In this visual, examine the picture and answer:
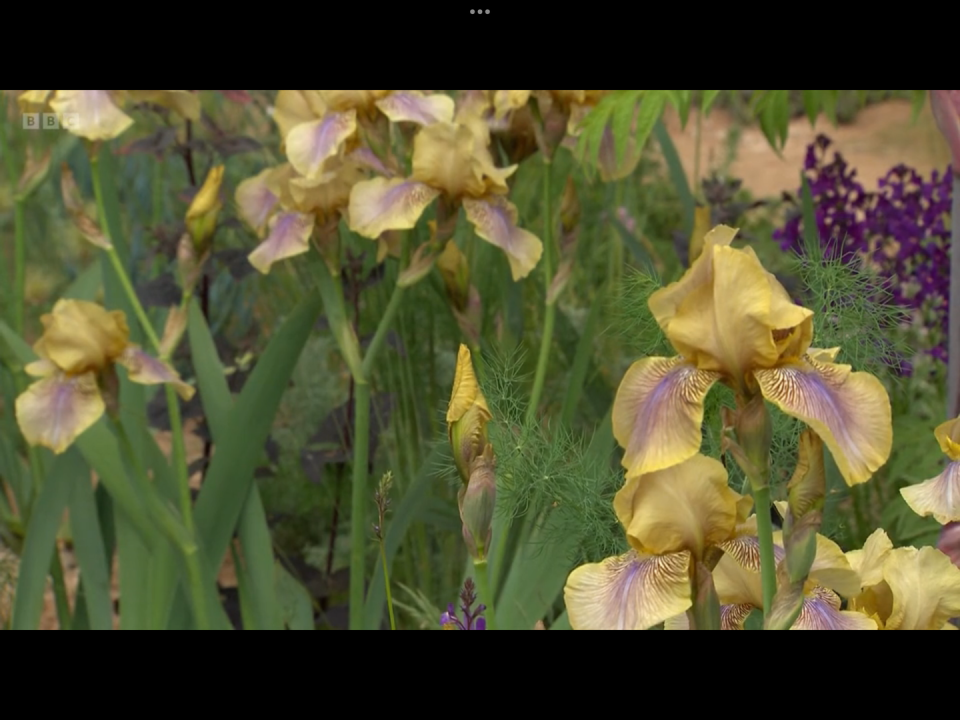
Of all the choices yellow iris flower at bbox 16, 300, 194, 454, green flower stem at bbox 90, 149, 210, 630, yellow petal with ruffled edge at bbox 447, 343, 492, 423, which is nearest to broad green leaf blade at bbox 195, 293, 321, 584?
green flower stem at bbox 90, 149, 210, 630

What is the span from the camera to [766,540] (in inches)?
19.4

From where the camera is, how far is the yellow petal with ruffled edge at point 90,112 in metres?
1.08

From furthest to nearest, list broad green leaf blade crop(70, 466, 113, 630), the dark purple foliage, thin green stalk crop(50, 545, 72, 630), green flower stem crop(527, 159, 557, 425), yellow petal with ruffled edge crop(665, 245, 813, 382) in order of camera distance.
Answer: the dark purple foliage, thin green stalk crop(50, 545, 72, 630), broad green leaf blade crop(70, 466, 113, 630), green flower stem crop(527, 159, 557, 425), yellow petal with ruffled edge crop(665, 245, 813, 382)

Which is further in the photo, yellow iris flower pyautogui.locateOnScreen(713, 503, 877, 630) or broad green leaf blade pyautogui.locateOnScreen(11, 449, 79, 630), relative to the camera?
broad green leaf blade pyautogui.locateOnScreen(11, 449, 79, 630)

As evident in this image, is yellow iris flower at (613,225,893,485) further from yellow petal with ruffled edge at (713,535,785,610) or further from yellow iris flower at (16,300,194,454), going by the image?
yellow iris flower at (16,300,194,454)

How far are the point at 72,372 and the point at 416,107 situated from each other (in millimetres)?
430

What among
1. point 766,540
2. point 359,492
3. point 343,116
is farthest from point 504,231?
point 766,540

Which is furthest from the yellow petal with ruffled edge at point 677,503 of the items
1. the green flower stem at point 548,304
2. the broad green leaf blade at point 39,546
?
the broad green leaf blade at point 39,546

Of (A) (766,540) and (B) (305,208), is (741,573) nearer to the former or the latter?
(A) (766,540)

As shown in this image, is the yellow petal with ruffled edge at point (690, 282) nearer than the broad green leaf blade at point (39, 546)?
Yes

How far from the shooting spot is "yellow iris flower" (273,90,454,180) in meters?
1.11

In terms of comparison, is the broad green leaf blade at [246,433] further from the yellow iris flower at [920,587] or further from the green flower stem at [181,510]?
the yellow iris flower at [920,587]

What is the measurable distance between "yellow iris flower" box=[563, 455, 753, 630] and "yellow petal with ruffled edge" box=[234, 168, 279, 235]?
856 mm
